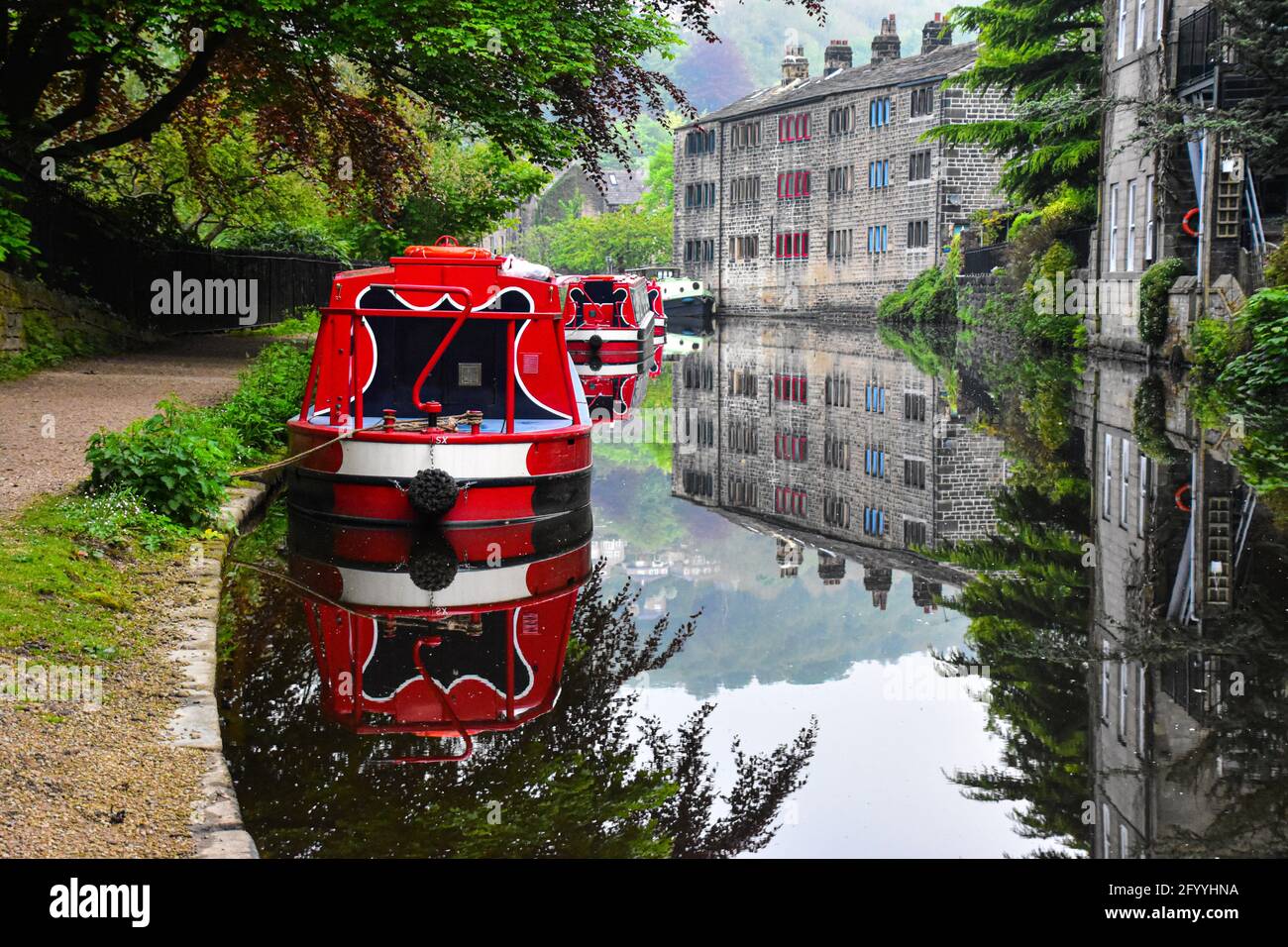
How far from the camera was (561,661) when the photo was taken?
8000 millimetres

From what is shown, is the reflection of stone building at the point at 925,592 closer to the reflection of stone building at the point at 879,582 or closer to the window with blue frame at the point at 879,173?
the reflection of stone building at the point at 879,582

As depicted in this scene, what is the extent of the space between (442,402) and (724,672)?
21.5 ft

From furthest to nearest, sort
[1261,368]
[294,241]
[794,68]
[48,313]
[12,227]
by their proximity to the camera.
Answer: [794,68]
[294,241]
[48,313]
[1261,368]
[12,227]

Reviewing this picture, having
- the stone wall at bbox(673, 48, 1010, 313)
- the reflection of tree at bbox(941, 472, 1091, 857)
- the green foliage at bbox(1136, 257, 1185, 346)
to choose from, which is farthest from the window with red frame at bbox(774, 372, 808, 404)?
the stone wall at bbox(673, 48, 1010, 313)

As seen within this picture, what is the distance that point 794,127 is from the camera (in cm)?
6838

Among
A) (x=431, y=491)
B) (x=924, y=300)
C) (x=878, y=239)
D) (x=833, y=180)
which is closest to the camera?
(x=431, y=491)

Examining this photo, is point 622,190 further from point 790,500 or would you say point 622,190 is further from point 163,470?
point 163,470

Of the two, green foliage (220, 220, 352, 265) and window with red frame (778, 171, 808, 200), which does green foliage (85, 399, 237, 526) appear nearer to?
green foliage (220, 220, 352, 265)

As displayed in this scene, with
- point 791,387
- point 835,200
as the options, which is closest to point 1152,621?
point 791,387

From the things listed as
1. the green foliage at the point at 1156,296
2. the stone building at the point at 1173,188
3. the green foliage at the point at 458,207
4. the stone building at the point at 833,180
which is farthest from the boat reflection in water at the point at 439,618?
the stone building at the point at 833,180

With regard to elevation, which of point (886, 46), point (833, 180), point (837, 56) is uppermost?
point (837, 56)

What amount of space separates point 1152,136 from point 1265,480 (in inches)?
546
